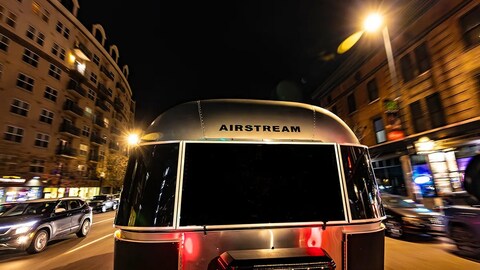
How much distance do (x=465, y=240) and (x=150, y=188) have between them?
314 inches

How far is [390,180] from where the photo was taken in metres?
19.8

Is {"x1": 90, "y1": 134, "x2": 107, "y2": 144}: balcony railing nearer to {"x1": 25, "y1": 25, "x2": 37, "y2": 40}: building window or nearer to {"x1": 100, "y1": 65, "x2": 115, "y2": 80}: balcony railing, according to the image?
{"x1": 100, "y1": 65, "x2": 115, "y2": 80}: balcony railing

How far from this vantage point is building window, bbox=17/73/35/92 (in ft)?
95.1

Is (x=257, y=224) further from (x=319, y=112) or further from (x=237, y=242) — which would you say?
(x=319, y=112)

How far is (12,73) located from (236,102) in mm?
34806

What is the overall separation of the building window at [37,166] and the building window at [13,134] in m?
3.03

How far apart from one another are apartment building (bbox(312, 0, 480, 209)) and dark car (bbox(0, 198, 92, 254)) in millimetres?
13717

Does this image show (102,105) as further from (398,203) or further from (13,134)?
(398,203)

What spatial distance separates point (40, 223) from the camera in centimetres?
867

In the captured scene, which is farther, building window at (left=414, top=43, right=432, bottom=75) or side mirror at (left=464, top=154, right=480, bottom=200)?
building window at (left=414, top=43, right=432, bottom=75)

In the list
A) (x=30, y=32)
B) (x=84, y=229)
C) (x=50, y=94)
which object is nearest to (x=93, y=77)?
(x=50, y=94)

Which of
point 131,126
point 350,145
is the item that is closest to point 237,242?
point 350,145

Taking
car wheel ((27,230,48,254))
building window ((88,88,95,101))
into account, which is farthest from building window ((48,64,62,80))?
car wheel ((27,230,48,254))

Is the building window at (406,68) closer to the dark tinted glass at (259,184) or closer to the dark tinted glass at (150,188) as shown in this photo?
the dark tinted glass at (259,184)
